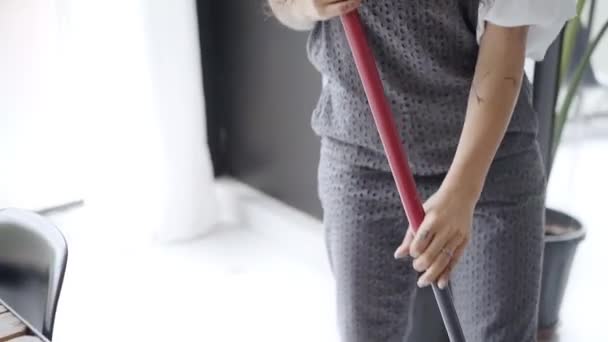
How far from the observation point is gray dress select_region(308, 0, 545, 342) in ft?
3.20

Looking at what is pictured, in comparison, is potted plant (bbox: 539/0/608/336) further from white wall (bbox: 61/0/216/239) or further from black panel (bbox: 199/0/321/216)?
white wall (bbox: 61/0/216/239)

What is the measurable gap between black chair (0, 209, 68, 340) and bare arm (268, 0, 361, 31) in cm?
50

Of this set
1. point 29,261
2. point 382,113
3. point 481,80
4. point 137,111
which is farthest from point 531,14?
point 137,111

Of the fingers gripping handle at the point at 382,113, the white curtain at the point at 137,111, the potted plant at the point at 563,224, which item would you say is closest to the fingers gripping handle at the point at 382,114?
the fingers gripping handle at the point at 382,113

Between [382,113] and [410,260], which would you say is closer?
[382,113]

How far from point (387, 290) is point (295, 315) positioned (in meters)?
1.09

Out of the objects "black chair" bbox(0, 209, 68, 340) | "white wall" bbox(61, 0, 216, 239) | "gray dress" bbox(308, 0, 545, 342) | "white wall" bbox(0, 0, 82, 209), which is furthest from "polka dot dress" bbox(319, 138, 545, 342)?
"white wall" bbox(0, 0, 82, 209)

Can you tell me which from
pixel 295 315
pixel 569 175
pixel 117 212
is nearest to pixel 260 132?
pixel 117 212

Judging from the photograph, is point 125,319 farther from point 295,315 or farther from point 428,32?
point 428,32

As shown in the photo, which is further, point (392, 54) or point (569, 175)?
point (569, 175)

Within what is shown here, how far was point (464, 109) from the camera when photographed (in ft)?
3.30

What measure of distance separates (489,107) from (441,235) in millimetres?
175

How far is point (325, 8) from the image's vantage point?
0.92m

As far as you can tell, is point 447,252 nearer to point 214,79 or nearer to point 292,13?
point 292,13
